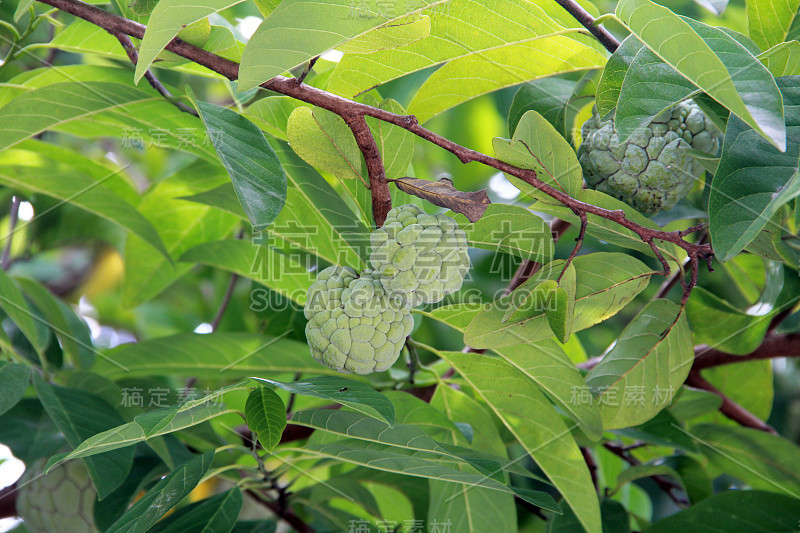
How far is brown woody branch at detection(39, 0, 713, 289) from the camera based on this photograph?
2.87 feet

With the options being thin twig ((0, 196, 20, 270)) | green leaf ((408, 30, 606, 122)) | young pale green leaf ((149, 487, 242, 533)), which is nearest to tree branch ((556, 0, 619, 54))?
green leaf ((408, 30, 606, 122))

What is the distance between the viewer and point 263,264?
54.2 inches

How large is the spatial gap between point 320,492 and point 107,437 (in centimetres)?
78

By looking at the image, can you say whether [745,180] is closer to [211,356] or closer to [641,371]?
[641,371]

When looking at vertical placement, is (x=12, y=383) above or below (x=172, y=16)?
below

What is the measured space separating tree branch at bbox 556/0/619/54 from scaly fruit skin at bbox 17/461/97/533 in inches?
51.9

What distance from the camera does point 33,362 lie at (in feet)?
4.73

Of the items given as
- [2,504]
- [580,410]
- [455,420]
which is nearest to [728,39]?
[580,410]

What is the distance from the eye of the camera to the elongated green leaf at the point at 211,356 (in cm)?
129

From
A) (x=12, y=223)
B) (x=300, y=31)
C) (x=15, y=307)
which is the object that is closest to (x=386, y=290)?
(x=300, y=31)

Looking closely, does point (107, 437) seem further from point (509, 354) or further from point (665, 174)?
point (665, 174)

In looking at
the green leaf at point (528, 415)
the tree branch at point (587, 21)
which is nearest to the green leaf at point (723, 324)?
the green leaf at point (528, 415)

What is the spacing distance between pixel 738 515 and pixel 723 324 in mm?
378

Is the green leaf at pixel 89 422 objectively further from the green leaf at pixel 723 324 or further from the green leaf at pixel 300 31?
the green leaf at pixel 723 324
